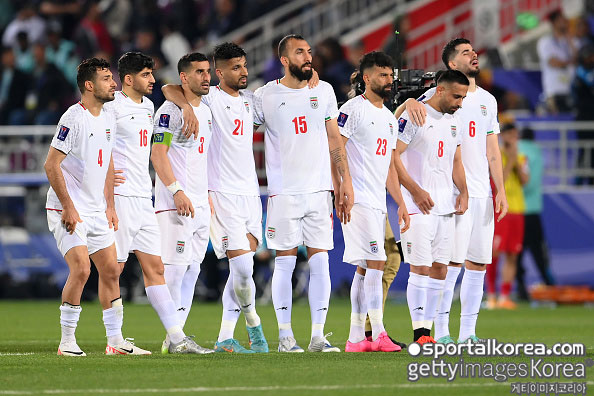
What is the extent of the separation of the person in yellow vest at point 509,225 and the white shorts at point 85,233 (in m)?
9.11

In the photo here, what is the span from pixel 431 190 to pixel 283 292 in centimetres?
174

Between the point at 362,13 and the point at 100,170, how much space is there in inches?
640

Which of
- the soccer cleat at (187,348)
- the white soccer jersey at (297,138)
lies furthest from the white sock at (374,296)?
the soccer cleat at (187,348)

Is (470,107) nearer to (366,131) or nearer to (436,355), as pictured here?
(366,131)

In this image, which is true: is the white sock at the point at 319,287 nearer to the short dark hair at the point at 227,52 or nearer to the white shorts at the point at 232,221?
the white shorts at the point at 232,221

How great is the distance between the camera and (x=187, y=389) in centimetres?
855

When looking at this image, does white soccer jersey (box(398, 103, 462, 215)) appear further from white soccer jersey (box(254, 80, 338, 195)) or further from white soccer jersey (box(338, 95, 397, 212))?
white soccer jersey (box(254, 80, 338, 195))

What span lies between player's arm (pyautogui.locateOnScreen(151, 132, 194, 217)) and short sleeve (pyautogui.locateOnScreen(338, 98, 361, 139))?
5.26ft

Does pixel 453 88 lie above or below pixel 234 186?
above

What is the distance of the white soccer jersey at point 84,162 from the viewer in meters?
10.9

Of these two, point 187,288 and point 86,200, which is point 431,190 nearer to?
point 187,288

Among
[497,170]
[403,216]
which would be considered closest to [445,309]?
[403,216]

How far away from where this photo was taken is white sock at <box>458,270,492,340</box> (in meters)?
12.2

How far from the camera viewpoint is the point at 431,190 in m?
12.0
